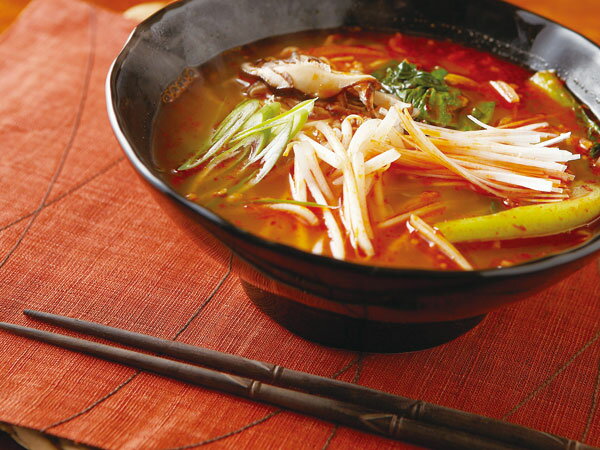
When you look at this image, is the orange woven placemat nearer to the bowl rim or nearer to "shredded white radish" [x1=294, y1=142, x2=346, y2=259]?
the bowl rim

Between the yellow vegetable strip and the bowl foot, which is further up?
the yellow vegetable strip

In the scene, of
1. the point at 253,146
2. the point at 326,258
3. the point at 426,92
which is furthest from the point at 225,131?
the point at 326,258

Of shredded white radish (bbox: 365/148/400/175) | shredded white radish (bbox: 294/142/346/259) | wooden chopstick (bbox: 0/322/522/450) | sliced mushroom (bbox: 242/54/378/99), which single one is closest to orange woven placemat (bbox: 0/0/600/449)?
wooden chopstick (bbox: 0/322/522/450)

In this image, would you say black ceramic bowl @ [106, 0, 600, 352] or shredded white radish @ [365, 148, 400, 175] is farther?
shredded white radish @ [365, 148, 400, 175]

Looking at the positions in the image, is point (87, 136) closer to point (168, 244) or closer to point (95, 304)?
point (168, 244)

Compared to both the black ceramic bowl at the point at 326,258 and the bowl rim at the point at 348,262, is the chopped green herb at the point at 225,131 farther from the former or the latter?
the bowl rim at the point at 348,262

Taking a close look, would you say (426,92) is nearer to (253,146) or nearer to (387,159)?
(387,159)

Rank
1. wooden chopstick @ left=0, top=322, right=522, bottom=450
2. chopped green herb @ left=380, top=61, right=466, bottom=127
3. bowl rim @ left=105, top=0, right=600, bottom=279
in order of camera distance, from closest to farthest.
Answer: bowl rim @ left=105, top=0, right=600, bottom=279 → wooden chopstick @ left=0, top=322, right=522, bottom=450 → chopped green herb @ left=380, top=61, right=466, bottom=127
